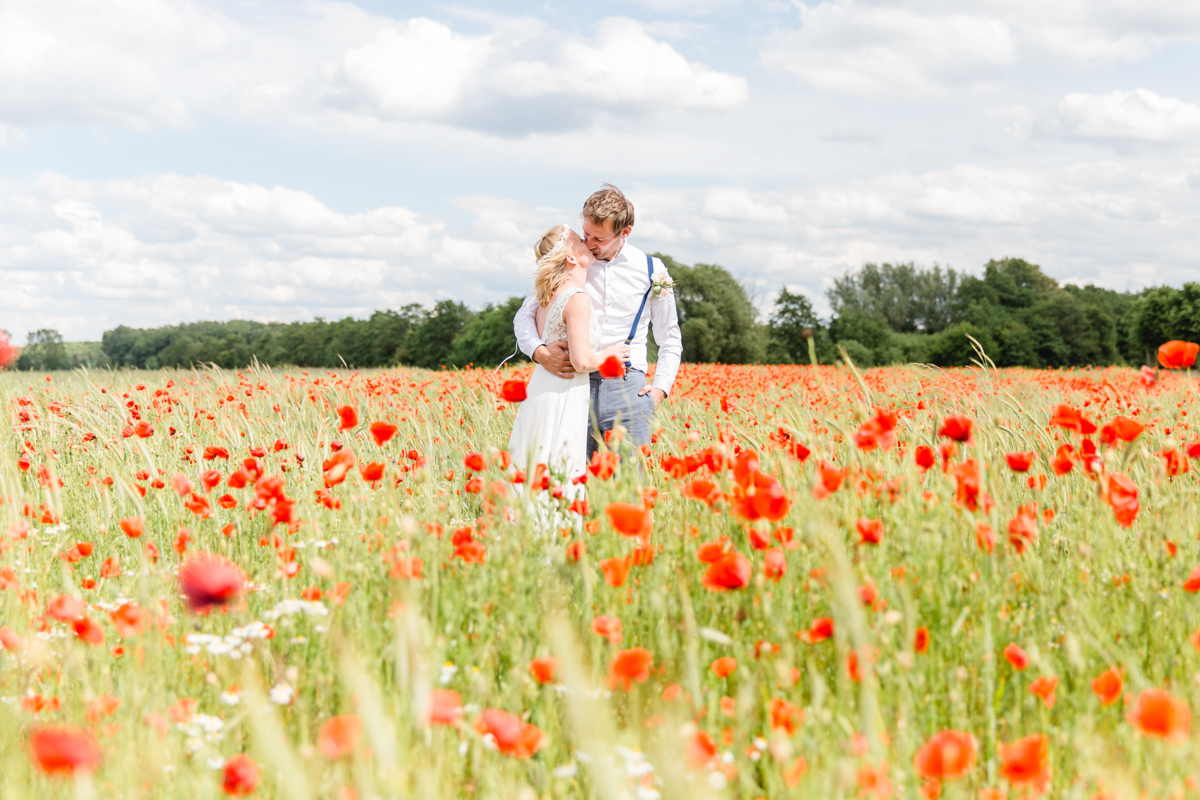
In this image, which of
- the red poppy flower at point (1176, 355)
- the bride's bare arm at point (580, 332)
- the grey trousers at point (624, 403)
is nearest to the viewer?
the red poppy flower at point (1176, 355)

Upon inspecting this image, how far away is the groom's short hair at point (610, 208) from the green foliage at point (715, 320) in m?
44.4

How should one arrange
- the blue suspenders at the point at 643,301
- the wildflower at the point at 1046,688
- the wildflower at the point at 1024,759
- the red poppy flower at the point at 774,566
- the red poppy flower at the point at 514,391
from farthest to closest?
the blue suspenders at the point at 643,301, the red poppy flower at the point at 514,391, the red poppy flower at the point at 774,566, the wildflower at the point at 1046,688, the wildflower at the point at 1024,759

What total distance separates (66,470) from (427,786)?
5691mm

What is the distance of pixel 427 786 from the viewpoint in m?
1.41

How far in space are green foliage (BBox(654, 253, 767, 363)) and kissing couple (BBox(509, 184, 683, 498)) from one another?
44.1 meters

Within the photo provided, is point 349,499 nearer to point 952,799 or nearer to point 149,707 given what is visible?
point 149,707

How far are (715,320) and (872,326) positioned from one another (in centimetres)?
1264

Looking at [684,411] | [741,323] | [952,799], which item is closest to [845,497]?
[952,799]

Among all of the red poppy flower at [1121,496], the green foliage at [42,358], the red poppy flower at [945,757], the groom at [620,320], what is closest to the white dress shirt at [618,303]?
the groom at [620,320]

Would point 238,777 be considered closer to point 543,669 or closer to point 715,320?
point 543,669

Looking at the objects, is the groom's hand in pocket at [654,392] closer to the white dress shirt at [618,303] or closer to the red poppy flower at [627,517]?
the white dress shirt at [618,303]

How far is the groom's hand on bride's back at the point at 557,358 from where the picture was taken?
4.09m

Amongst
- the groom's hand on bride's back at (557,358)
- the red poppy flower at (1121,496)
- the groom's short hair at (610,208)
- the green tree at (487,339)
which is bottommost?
the red poppy flower at (1121,496)

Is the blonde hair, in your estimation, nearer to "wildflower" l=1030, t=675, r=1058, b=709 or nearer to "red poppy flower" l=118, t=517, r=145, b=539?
"red poppy flower" l=118, t=517, r=145, b=539
